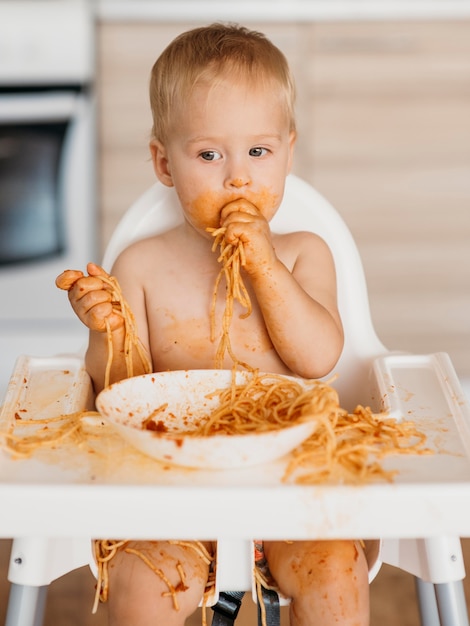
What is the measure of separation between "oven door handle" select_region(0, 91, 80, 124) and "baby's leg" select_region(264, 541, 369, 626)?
1606 mm

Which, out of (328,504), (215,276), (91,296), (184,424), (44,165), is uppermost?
(44,165)

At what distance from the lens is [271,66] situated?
1.15 metres

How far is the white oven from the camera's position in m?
2.31

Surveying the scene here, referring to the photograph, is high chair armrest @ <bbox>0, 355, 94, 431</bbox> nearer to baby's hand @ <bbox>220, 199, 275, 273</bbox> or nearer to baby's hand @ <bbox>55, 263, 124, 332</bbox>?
baby's hand @ <bbox>55, 263, 124, 332</bbox>

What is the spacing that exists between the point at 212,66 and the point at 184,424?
463mm

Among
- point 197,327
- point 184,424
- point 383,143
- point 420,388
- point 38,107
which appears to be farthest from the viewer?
point 383,143

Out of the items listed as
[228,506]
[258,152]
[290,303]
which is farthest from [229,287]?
[228,506]

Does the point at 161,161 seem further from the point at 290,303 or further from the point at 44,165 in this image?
the point at 44,165

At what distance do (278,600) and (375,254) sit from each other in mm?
1610

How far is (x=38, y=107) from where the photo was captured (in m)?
2.32

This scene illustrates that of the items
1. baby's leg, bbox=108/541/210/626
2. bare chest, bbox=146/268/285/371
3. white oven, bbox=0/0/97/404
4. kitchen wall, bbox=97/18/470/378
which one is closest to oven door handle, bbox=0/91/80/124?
white oven, bbox=0/0/97/404

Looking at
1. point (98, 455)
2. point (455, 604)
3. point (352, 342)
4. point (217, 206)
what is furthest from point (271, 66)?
point (455, 604)

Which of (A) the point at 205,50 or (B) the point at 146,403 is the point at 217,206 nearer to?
(A) the point at 205,50

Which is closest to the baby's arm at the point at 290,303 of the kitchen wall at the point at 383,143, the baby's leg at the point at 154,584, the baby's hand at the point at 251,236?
the baby's hand at the point at 251,236
